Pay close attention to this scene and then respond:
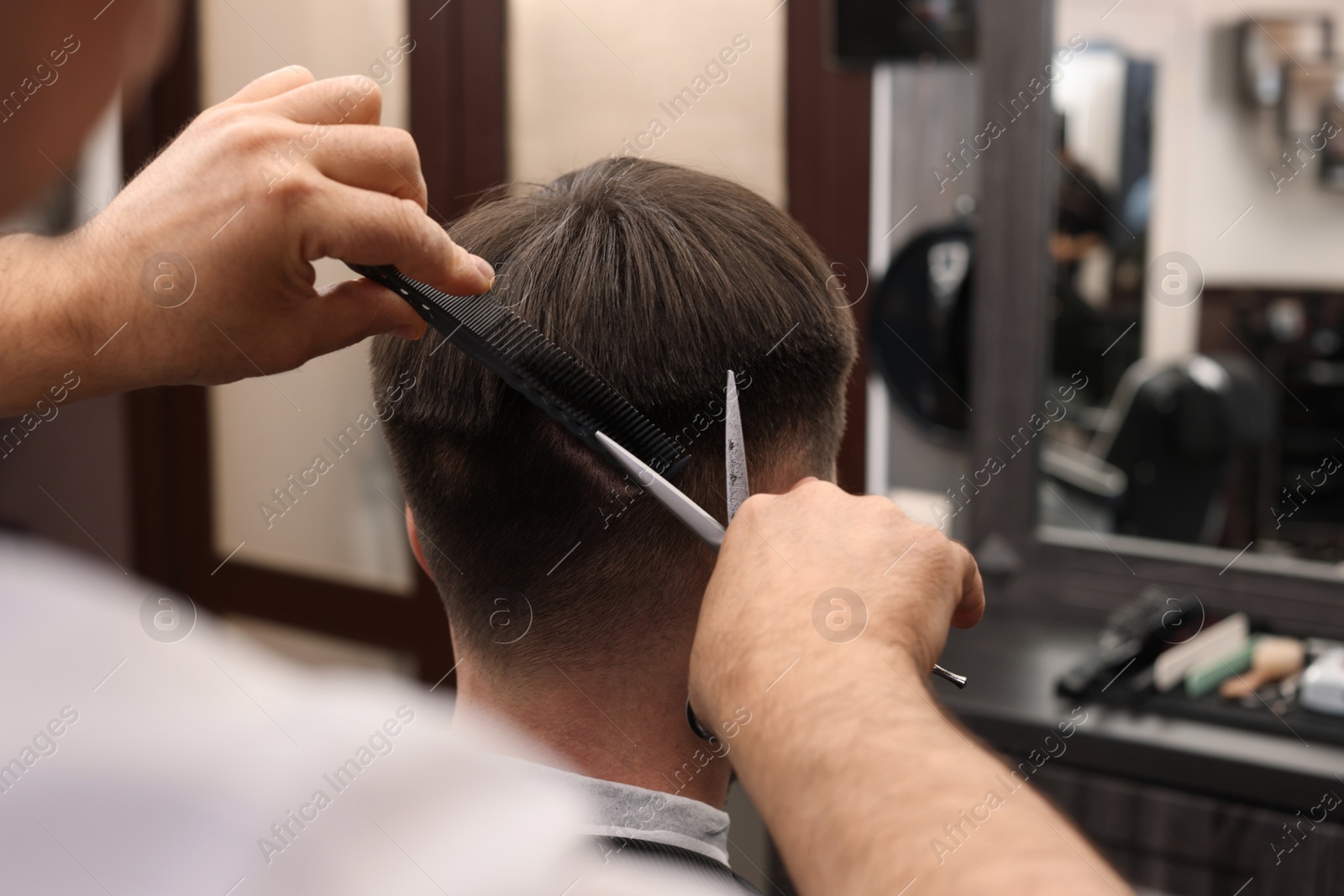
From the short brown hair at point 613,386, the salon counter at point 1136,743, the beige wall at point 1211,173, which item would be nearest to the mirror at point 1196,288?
the beige wall at point 1211,173

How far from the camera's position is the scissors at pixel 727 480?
2.54ft

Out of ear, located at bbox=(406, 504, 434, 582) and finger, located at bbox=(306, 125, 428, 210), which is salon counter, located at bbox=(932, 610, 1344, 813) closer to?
ear, located at bbox=(406, 504, 434, 582)

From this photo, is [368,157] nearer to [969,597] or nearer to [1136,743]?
[969,597]

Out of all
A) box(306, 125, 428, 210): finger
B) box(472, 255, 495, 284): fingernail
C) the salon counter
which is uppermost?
box(306, 125, 428, 210): finger

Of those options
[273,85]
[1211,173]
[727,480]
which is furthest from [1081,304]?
[273,85]

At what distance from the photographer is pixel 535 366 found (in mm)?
789

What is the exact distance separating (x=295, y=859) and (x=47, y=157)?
0.37 metres

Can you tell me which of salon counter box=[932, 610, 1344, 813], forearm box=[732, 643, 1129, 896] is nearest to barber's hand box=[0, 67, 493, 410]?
forearm box=[732, 643, 1129, 896]

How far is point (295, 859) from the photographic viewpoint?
1.80ft

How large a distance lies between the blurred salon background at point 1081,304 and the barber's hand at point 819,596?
765mm

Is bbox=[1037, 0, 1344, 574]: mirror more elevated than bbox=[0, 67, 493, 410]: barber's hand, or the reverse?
bbox=[0, 67, 493, 410]: barber's hand

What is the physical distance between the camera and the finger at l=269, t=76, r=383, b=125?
2.37 ft

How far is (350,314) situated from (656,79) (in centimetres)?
181

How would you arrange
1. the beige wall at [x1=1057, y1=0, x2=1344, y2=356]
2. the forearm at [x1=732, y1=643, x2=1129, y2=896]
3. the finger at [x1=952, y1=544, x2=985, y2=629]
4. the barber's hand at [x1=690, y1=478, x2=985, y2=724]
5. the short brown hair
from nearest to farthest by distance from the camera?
the forearm at [x1=732, y1=643, x2=1129, y2=896], the barber's hand at [x1=690, y1=478, x2=985, y2=724], the finger at [x1=952, y1=544, x2=985, y2=629], the short brown hair, the beige wall at [x1=1057, y1=0, x2=1344, y2=356]
